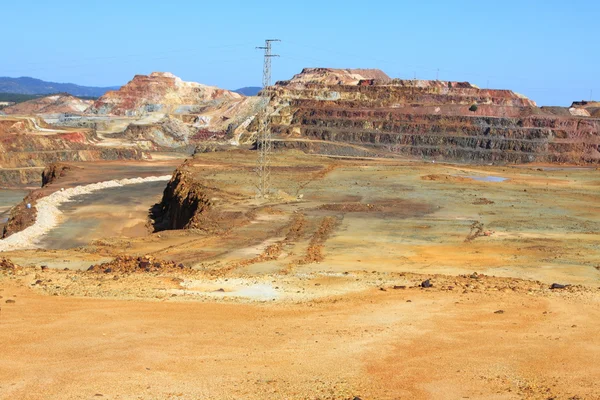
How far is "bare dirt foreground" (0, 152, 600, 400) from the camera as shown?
1627 centimetres

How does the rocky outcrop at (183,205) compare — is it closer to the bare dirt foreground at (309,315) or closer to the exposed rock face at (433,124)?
the bare dirt foreground at (309,315)

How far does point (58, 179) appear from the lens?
271 ft

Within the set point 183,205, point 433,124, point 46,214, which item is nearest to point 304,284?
point 183,205

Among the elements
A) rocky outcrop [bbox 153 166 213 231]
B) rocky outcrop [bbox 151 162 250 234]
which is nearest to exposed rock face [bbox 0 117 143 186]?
rocky outcrop [bbox 151 162 250 234]

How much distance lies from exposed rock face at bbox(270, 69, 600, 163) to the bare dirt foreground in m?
72.0

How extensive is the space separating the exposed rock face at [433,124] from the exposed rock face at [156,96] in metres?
44.2

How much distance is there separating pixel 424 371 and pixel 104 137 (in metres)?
126

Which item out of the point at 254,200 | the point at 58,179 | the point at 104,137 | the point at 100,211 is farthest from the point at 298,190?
the point at 104,137

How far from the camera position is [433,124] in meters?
121

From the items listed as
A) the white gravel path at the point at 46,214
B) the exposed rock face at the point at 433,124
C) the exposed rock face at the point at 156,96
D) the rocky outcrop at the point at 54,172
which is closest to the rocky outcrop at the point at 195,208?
the white gravel path at the point at 46,214

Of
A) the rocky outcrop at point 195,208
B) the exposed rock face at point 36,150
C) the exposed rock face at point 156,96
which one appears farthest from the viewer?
the exposed rock face at point 156,96

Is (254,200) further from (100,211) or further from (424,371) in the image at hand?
(424,371)

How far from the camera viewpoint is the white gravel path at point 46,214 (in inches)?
1773

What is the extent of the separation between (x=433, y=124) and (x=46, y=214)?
76.3 metres
